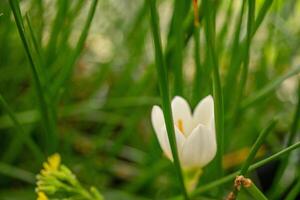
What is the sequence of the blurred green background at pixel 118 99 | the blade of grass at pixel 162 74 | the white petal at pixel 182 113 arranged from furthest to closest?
the blurred green background at pixel 118 99 < the white petal at pixel 182 113 < the blade of grass at pixel 162 74

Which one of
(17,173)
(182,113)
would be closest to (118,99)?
(17,173)

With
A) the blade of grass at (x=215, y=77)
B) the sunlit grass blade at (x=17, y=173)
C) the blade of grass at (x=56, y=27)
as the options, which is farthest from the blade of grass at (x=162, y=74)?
the sunlit grass blade at (x=17, y=173)

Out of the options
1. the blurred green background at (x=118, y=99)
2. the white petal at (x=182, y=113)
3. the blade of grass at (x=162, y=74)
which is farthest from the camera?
the blurred green background at (x=118, y=99)

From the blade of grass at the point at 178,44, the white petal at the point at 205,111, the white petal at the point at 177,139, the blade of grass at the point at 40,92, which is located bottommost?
the white petal at the point at 177,139

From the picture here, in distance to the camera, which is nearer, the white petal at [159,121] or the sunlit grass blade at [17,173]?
the white petal at [159,121]

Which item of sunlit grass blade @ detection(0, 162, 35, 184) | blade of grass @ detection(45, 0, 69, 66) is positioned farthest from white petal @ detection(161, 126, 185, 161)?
sunlit grass blade @ detection(0, 162, 35, 184)

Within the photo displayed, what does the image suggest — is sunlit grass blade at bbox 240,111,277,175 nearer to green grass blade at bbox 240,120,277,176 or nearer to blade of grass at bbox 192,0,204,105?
green grass blade at bbox 240,120,277,176

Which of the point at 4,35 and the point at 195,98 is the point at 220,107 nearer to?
the point at 195,98

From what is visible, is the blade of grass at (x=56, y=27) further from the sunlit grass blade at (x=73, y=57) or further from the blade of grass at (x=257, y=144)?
the blade of grass at (x=257, y=144)
